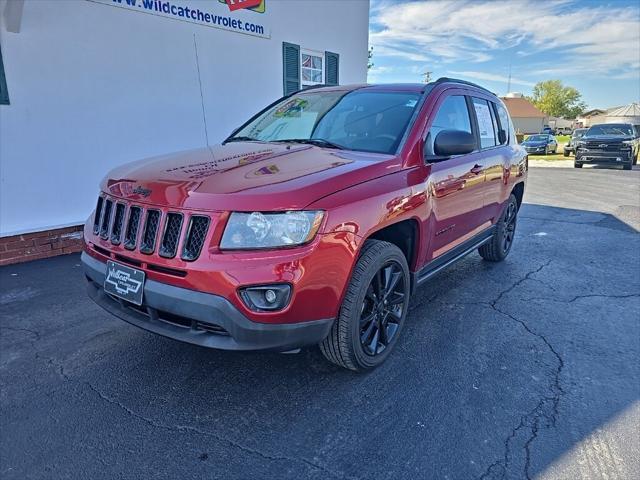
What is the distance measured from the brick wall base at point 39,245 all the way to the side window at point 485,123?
16.1 feet

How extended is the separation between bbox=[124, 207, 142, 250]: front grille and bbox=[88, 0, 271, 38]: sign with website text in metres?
4.28

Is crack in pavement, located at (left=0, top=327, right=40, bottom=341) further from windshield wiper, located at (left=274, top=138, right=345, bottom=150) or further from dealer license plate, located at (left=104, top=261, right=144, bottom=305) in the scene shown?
windshield wiper, located at (left=274, top=138, right=345, bottom=150)

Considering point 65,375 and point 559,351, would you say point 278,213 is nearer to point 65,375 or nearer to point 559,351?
point 65,375

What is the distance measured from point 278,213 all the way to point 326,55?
25.3 ft

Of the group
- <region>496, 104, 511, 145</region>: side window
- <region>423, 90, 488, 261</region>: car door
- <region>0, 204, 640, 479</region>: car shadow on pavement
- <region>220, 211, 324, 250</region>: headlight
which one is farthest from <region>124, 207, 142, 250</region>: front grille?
<region>496, 104, 511, 145</region>: side window

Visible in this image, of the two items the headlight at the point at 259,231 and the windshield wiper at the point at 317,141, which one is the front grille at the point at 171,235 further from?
the windshield wiper at the point at 317,141

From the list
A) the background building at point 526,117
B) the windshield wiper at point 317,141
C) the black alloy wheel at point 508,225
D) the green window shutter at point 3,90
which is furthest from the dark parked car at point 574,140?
the background building at point 526,117

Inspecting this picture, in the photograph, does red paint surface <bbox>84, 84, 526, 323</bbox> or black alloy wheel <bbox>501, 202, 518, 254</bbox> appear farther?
black alloy wheel <bbox>501, 202, 518, 254</bbox>

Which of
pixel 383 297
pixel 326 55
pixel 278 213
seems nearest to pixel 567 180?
pixel 326 55

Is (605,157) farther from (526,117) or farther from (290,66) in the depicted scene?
(526,117)

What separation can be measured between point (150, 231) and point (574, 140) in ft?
77.5

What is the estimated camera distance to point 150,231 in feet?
7.76

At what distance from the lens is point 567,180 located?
570 inches

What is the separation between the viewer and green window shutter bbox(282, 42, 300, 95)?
7.96 m
